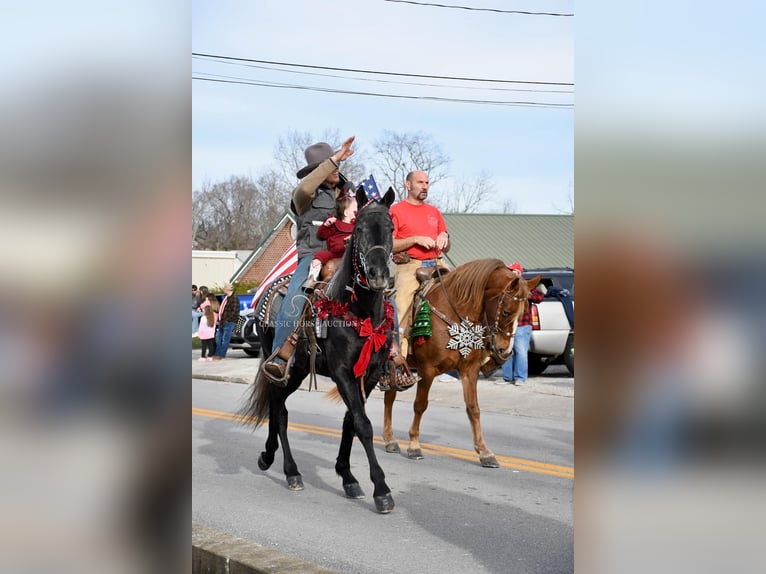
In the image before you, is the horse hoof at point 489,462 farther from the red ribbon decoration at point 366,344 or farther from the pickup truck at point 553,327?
the pickup truck at point 553,327

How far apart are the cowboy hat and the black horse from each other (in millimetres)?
1273

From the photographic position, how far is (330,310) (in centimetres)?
776

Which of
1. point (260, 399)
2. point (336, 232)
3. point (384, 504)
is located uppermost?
point (336, 232)

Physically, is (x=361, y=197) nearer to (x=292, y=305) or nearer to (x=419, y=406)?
(x=292, y=305)

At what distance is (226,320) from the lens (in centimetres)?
2622

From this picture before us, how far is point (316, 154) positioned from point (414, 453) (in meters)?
3.57

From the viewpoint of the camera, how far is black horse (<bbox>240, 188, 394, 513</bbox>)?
705 cm

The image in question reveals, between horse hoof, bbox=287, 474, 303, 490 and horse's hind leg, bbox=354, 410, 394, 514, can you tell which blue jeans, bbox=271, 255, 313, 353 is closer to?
horse hoof, bbox=287, 474, 303, 490

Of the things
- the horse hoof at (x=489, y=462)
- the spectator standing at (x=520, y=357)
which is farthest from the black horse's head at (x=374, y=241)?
the spectator standing at (x=520, y=357)

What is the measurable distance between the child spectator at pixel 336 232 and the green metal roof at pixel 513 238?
34.6 meters

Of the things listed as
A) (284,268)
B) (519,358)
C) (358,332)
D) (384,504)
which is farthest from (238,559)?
(519,358)
